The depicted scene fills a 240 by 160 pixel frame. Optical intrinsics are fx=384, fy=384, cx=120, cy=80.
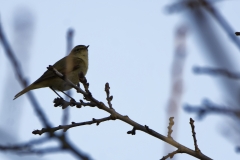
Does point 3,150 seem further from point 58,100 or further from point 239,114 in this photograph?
point 58,100

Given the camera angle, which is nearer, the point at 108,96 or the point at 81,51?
the point at 108,96

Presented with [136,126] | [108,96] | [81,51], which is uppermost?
[81,51]

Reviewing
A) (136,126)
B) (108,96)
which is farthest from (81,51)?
(136,126)

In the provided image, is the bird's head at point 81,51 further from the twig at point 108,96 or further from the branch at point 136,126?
the branch at point 136,126

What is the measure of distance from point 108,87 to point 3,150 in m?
2.66

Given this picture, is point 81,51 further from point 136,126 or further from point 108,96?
point 136,126

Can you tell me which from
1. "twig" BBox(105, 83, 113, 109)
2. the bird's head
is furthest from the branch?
the bird's head

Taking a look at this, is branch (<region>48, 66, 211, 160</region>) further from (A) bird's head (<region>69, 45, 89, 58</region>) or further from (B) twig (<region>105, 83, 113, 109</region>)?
(A) bird's head (<region>69, 45, 89, 58</region>)

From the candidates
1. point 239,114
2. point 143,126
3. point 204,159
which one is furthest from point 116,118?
point 239,114

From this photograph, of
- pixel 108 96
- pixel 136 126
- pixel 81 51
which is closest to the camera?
pixel 136 126

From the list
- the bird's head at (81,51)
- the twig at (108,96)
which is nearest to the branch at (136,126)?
the twig at (108,96)

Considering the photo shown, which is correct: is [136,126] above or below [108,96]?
below

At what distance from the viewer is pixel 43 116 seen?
1.64 meters

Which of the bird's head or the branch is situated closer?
the branch
